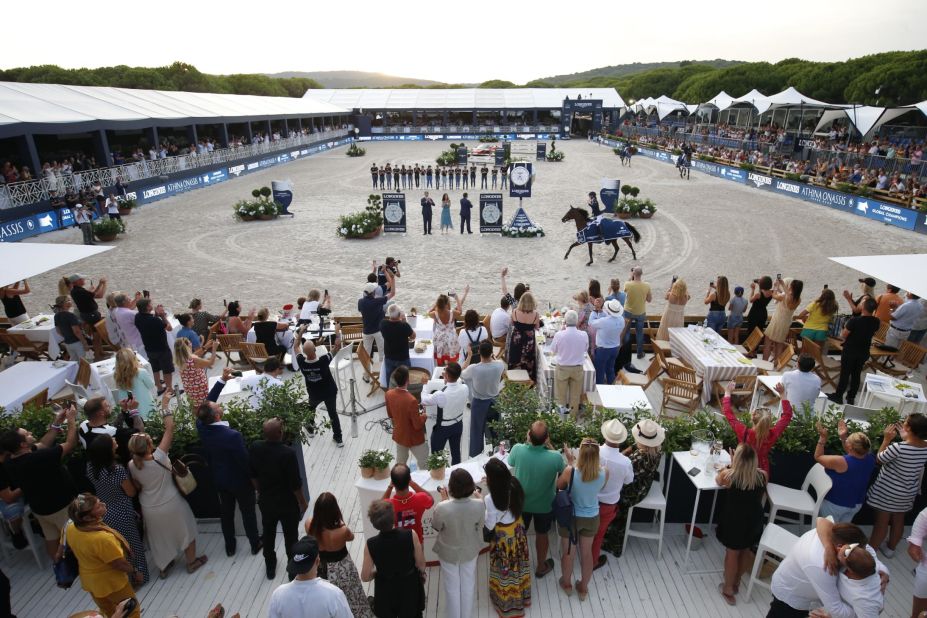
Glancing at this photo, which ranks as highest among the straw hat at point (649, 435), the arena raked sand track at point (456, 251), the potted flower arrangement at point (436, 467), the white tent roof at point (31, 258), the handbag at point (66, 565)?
the white tent roof at point (31, 258)

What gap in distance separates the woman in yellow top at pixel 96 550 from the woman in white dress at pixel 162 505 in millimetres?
627

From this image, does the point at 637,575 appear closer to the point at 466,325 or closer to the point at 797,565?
the point at 797,565

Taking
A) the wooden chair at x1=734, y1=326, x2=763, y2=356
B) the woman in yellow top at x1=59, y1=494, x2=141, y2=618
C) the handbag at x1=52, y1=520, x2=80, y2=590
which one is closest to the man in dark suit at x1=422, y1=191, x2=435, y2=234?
the wooden chair at x1=734, y1=326, x2=763, y2=356

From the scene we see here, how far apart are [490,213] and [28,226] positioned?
15.1 meters

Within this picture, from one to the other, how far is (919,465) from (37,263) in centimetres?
1051

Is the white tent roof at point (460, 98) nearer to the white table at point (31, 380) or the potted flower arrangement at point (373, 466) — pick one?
the white table at point (31, 380)

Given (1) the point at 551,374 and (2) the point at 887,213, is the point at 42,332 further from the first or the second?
(2) the point at 887,213

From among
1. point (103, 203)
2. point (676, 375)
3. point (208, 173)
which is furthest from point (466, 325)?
point (208, 173)

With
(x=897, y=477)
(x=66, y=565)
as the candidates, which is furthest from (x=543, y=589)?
(x=66, y=565)

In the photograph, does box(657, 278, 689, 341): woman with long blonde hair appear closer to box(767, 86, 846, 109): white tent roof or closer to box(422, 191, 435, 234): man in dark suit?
box(422, 191, 435, 234): man in dark suit

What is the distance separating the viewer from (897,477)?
4.56 meters

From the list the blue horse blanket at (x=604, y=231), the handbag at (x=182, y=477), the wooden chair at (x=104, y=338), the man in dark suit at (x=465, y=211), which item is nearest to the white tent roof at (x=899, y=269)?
the blue horse blanket at (x=604, y=231)

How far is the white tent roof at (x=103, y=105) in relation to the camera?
20.0 m

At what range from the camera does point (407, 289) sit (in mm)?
12391
